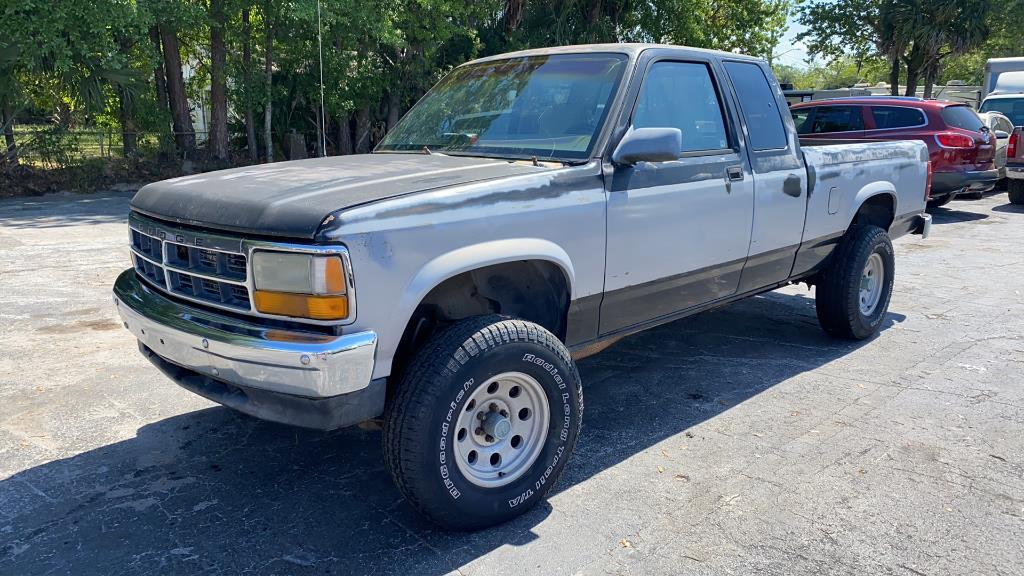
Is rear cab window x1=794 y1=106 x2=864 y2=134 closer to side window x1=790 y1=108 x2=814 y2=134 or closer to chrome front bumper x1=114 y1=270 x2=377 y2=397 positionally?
side window x1=790 y1=108 x2=814 y2=134

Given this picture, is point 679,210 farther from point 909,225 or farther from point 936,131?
point 936,131

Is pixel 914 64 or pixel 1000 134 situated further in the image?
pixel 914 64

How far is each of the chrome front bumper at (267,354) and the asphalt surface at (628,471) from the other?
711mm

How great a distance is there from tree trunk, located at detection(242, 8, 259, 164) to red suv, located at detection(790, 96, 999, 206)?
1208 cm

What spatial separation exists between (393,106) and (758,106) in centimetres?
1645

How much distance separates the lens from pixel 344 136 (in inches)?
802

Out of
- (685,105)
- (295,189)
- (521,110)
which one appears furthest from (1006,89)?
(295,189)

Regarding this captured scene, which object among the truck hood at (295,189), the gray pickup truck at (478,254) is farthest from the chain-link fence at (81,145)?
the truck hood at (295,189)

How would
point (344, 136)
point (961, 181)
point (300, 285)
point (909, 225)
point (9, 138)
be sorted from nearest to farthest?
point (300, 285)
point (909, 225)
point (961, 181)
point (9, 138)
point (344, 136)

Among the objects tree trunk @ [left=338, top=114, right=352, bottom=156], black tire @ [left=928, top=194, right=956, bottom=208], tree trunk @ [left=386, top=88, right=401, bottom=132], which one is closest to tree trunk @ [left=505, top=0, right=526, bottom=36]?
tree trunk @ [left=386, top=88, right=401, bottom=132]

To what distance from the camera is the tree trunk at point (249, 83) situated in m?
17.4

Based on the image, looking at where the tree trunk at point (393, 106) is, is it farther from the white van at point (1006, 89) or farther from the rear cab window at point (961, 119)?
the white van at point (1006, 89)

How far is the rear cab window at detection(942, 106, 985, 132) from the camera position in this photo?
1175 centimetres

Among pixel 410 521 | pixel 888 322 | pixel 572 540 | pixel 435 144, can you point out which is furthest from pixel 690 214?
pixel 888 322
